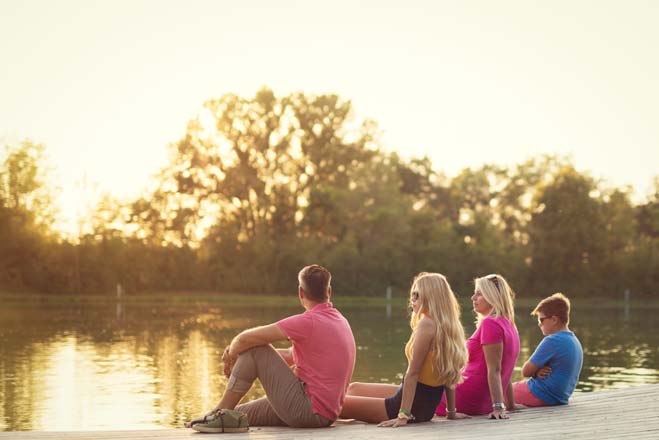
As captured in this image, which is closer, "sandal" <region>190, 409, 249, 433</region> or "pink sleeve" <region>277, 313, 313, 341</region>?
"sandal" <region>190, 409, 249, 433</region>

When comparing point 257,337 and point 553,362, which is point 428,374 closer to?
point 257,337

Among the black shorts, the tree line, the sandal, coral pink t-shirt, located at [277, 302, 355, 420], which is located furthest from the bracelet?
the tree line

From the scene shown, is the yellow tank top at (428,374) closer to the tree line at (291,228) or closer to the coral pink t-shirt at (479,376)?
the coral pink t-shirt at (479,376)

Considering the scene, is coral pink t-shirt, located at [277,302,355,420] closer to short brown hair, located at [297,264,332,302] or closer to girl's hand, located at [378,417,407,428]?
short brown hair, located at [297,264,332,302]

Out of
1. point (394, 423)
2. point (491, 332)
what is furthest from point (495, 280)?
point (394, 423)

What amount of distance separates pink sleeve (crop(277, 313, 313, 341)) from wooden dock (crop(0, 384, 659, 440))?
0.64 metres

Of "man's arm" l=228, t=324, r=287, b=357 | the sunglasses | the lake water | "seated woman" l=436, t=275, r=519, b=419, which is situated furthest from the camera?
the lake water

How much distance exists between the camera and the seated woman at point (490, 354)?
7.11 m

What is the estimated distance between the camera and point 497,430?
646 centimetres

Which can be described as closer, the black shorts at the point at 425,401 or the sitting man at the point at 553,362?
the black shorts at the point at 425,401

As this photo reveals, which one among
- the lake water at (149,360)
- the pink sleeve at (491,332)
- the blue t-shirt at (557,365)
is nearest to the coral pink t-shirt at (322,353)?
the pink sleeve at (491,332)

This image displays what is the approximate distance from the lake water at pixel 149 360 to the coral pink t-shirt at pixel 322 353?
466cm

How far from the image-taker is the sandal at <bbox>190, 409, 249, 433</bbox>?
250 inches

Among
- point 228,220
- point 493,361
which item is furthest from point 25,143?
point 493,361
